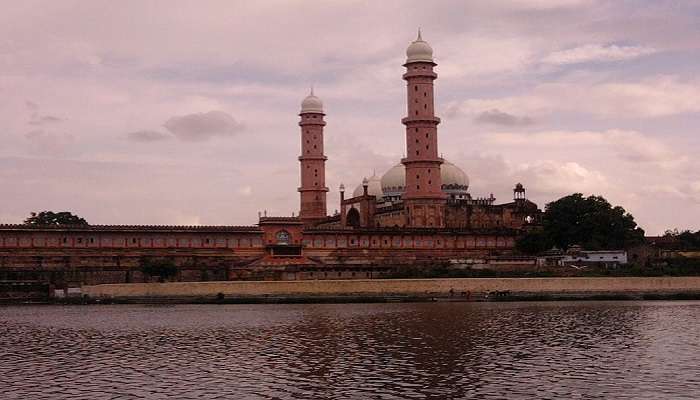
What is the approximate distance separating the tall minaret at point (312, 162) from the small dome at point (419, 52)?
53.5 feet

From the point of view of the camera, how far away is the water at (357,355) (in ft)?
84.6

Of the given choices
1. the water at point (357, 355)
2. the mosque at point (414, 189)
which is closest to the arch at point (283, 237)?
the mosque at point (414, 189)

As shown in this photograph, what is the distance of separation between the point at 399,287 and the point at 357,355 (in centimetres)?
3703

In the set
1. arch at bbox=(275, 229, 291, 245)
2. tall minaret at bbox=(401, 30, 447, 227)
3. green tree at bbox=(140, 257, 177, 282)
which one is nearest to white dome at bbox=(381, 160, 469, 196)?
tall minaret at bbox=(401, 30, 447, 227)

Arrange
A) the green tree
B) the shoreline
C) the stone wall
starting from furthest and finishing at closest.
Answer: the green tree < the stone wall < the shoreline

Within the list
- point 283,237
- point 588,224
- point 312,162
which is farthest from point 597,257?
point 312,162

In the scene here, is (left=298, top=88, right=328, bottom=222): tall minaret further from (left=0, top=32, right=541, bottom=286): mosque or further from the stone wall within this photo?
the stone wall

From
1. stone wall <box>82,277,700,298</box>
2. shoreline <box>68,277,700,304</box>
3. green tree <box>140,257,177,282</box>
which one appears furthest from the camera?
green tree <box>140,257,177,282</box>

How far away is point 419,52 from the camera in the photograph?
96938 millimetres

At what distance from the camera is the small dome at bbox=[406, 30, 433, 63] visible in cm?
9662

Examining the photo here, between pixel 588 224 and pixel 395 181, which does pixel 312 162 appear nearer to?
pixel 395 181

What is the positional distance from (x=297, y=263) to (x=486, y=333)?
46.2 m

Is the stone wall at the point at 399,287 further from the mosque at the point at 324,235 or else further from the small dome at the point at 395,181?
the small dome at the point at 395,181

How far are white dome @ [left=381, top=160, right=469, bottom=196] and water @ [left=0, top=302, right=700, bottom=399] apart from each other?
5361 centimetres
